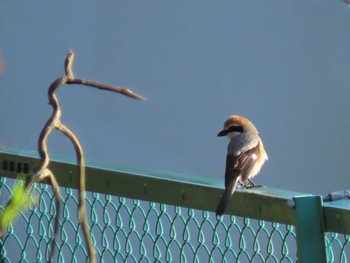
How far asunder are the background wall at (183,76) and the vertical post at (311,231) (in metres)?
4.44

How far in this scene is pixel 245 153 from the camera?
4.68 metres

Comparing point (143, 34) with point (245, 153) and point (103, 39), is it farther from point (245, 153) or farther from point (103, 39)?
point (245, 153)

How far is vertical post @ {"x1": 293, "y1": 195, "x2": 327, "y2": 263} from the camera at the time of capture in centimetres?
225

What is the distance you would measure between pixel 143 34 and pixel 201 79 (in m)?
0.55

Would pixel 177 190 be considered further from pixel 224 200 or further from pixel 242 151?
pixel 242 151

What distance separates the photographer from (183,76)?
6844mm

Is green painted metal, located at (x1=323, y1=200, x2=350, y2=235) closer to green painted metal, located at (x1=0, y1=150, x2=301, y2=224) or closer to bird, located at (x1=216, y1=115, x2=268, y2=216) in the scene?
green painted metal, located at (x1=0, y1=150, x2=301, y2=224)

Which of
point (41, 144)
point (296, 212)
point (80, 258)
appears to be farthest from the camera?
point (80, 258)

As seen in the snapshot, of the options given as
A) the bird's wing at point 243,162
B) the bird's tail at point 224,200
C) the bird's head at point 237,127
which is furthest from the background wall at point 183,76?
the bird's tail at point 224,200

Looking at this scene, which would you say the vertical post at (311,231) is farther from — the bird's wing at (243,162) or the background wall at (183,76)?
the background wall at (183,76)

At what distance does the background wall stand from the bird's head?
5.50ft

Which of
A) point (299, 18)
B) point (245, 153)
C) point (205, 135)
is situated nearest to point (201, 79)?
point (205, 135)

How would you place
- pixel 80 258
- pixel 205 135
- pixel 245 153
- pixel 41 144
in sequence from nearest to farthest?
1. pixel 41 144
2. pixel 245 153
3. pixel 80 258
4. pixel 205 135

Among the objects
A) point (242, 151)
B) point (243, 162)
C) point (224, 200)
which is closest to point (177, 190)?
point (224, 200)
